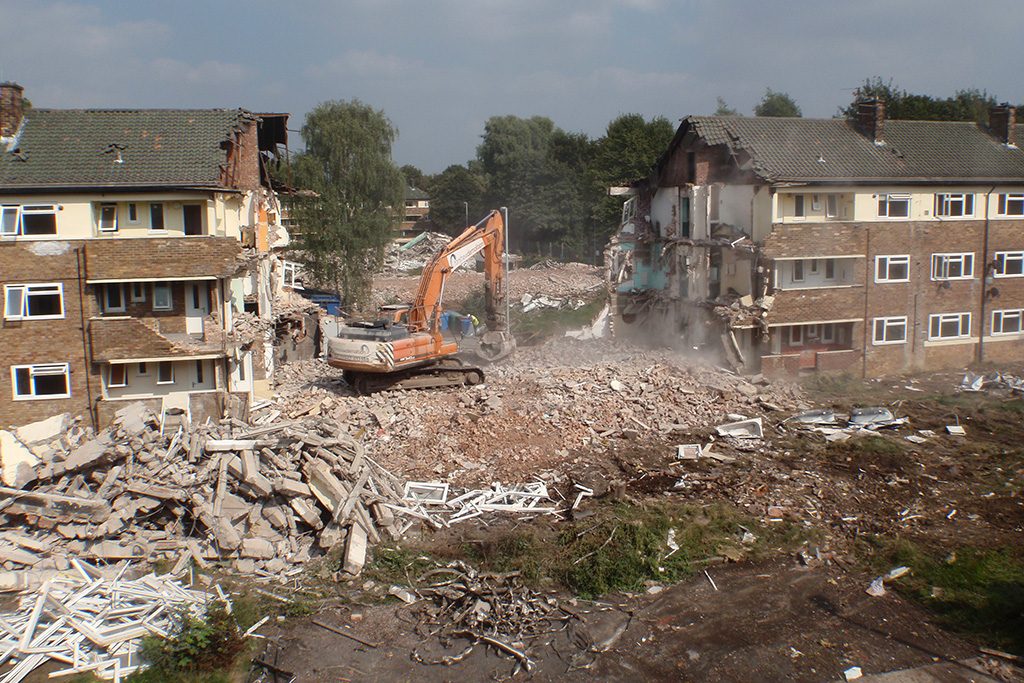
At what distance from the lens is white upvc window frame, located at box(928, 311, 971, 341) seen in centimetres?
2909

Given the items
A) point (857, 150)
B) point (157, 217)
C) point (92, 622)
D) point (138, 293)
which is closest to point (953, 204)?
point (857, 150)

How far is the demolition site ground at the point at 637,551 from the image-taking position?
11.7m

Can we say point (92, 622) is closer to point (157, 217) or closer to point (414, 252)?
point (157, 217)

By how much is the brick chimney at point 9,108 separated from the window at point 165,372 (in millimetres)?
7161

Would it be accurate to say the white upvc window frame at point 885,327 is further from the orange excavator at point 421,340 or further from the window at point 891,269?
the orange excavator at point 421,340

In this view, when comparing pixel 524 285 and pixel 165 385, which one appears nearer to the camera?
pixel 165 385

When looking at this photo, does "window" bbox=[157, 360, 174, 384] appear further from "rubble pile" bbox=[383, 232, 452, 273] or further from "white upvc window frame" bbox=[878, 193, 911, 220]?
"rubble pile" bbox=[383, 232, 452, 273]

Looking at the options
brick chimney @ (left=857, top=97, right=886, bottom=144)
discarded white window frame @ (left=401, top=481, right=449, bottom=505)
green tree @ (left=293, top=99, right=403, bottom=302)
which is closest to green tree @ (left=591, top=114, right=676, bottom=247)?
green tree @ (left=293, top=99, right=403, bottom=302)

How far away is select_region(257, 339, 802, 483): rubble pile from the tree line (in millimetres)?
12328

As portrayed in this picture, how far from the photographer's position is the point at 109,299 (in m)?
22.9

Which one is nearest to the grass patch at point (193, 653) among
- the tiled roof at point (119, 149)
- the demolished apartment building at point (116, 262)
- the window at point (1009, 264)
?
the demolished apartment building at point (116, 262)

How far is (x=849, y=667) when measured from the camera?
11.4 m

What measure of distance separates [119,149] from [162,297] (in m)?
4.01

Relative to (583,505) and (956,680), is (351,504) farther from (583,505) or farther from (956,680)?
(956,680)
